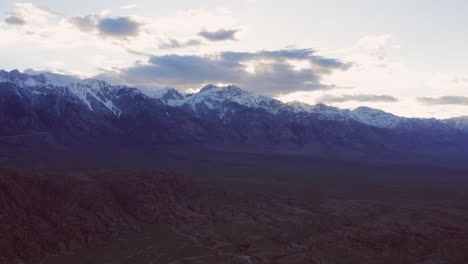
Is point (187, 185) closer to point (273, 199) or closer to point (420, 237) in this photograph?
point (273, 199)

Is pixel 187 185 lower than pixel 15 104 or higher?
lower

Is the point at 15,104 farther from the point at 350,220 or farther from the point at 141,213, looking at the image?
the point at 350,220

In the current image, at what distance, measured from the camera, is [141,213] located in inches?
2496

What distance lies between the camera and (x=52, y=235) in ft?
162

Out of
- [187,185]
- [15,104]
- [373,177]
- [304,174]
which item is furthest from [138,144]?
[187,185]

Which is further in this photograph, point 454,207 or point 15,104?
point 15,104

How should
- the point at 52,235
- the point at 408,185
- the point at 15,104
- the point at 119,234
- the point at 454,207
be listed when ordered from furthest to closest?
the point at 15,104 < the point at 408,185 < the point at 454,207 < the point at 119,234 < the point at 52,235

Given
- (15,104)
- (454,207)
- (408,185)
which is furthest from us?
(15,104)

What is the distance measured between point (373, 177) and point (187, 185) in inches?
2441

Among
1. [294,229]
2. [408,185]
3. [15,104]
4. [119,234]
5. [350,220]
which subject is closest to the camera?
[119,234]

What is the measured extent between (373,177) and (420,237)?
221 feet

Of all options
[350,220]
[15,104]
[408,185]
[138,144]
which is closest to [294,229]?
[350,220]

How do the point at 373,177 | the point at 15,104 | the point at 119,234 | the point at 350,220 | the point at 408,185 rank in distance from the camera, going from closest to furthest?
the point at 119,234, the point at 350,220, the point at 408,185, the point at 373,177, the point at 15,104

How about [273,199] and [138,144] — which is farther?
[138,144]
